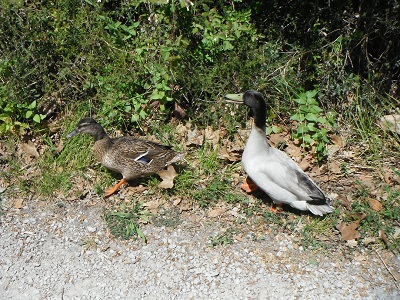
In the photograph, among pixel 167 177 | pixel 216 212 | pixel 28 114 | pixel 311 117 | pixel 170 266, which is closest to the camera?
pixel 170 266

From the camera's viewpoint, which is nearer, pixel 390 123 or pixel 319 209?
pixel 319 209

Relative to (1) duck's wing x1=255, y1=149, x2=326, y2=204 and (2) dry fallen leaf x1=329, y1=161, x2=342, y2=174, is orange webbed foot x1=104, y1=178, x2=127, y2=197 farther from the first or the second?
(2) dry fallen leaf x1=329, y1=161, x2=342, y2=174

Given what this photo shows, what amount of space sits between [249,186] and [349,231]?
0.99 m

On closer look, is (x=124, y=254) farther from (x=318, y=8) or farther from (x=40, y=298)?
(x=318, y=8)

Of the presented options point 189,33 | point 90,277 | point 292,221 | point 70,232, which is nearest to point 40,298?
point 90,277

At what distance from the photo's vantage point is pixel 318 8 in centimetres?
475

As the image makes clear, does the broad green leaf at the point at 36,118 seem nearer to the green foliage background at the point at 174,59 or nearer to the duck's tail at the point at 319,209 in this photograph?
the green foliage background at the point at 174,59

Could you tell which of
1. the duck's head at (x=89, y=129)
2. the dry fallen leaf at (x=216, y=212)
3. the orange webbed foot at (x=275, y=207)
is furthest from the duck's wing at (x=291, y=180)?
the duck's head at (x=89, y=129)

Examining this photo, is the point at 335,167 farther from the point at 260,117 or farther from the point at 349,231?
the point at 260,117

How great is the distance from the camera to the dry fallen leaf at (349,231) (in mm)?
3814

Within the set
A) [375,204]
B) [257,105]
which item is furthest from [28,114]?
[375,204]

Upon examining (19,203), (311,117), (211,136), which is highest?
(311,117)

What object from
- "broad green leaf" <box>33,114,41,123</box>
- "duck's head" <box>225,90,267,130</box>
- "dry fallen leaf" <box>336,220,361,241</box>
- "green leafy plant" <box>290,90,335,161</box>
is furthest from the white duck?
"broad green leaf" <box>33,114,41,123</box>

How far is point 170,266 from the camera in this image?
3654mm
